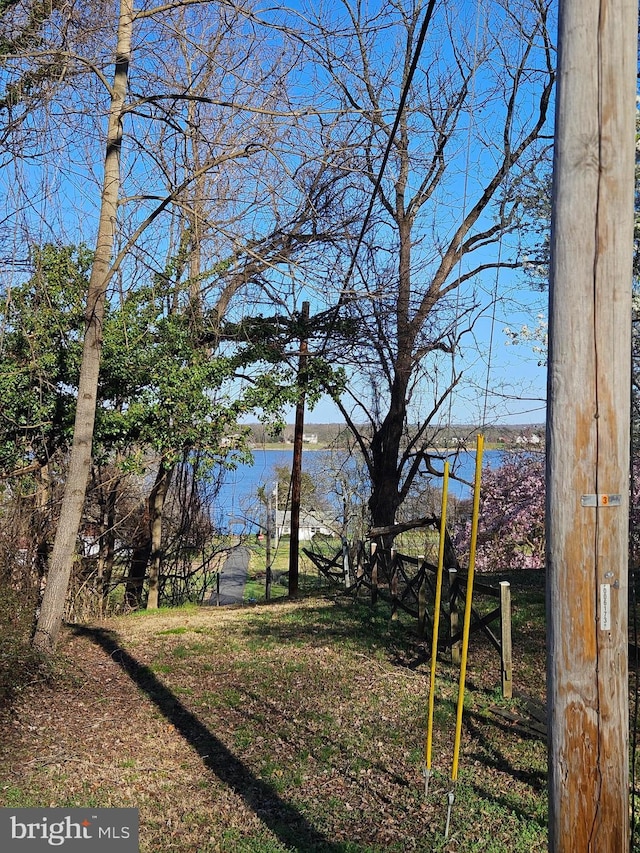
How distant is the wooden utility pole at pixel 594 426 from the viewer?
2027 mm

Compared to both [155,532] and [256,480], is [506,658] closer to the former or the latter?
[155,532]

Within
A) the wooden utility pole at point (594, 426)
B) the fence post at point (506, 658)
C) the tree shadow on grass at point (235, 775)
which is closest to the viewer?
the wooden utility pole at point (594, 426)

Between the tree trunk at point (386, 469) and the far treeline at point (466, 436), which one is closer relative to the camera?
the far treeline at point (466, 436)

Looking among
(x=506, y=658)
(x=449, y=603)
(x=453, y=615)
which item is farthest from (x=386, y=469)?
(x=506, y=658)

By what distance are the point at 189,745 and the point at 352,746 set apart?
49.4 inches

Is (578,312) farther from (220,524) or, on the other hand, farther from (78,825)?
(220,524)

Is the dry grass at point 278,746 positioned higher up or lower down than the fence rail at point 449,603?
lower down

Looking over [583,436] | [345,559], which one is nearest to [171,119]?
[583,436]

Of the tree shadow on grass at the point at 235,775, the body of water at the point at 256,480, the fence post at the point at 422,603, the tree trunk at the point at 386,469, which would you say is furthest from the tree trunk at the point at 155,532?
the fence post at the point at 422,603

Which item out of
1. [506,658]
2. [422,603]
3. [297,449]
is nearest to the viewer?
[506,658]
